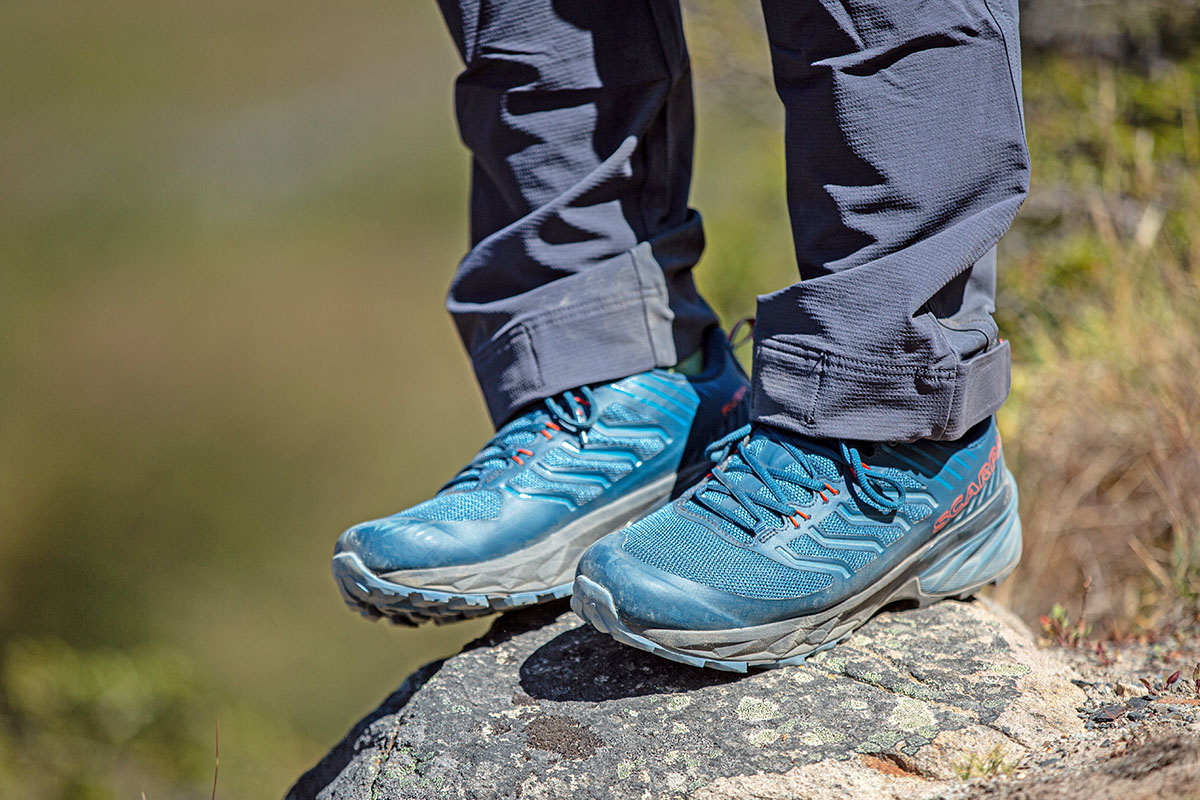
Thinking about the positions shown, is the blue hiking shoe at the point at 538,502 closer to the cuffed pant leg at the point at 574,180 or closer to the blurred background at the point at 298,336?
the cuffed pant leg at the point at 574,180

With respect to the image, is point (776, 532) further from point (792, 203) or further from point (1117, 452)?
point (1117, 452)

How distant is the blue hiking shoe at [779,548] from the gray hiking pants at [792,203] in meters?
0.06

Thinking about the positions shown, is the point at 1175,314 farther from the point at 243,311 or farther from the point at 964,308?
the point at 243,311

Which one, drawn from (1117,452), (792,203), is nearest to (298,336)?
(1117,452)

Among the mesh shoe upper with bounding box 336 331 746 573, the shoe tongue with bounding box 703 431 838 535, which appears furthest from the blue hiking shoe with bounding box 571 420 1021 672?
the mesh shoe upper with bounding box 336 331 746 573

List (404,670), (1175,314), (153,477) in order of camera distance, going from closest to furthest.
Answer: (1175,314) < (404,670) < (153,477)

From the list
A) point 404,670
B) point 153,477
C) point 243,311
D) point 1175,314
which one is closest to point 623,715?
point 1175,314

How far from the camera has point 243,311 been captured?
8656 millimetres

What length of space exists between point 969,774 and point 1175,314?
1601 mm

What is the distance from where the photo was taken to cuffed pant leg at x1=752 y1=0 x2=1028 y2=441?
3.28ft

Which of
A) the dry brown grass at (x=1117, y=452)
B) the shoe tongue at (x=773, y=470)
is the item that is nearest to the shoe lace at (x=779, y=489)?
the shoe tongue at (x=773, y=470)

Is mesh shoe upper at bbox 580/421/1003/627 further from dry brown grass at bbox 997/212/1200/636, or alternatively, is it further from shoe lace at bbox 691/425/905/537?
dry brown grass at bbox 997/212/1200/636

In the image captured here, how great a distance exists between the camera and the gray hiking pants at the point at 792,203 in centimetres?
101

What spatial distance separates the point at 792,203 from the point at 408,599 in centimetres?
69
